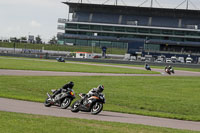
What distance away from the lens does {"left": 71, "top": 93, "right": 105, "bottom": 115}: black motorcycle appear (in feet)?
55.6

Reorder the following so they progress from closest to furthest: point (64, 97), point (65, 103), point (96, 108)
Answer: point (96, 108) < point (64, 97) < point (65, 103)

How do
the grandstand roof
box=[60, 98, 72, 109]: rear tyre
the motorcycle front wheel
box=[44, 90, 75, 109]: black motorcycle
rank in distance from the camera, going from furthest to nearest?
the grandstand roof < box=[60, 98, 72, 109]: rear tyre < box=[44, 90, 75, 109]: black motorcycle < the motorcycle front wheel

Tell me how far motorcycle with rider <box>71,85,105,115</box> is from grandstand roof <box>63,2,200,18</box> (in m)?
127

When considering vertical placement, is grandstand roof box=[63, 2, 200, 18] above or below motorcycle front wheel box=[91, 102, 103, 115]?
above

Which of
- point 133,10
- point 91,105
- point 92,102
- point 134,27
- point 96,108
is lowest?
point 96,108

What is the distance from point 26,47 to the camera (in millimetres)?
124625

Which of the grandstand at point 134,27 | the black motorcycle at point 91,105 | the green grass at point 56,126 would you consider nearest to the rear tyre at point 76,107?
the black motorcycle at point 91,105

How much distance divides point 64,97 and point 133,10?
426ft

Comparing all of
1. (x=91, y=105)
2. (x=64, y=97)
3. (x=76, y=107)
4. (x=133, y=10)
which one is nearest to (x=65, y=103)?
(x=64, y=97)

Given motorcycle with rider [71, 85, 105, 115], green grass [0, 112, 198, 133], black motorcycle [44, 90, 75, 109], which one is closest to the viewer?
green grass [0, 112, 198, 133]

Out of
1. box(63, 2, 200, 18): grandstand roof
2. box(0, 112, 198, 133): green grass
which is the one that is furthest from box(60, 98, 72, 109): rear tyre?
box(63, 2, 200, 18): grandstand roof

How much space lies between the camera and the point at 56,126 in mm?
12742

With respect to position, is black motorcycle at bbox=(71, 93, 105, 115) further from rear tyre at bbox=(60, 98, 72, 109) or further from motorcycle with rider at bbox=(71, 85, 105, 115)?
rear tyre at bbox=(60, 98, 72, 109)

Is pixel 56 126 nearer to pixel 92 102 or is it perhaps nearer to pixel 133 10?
pixel 92 102
